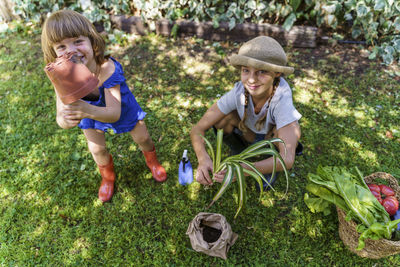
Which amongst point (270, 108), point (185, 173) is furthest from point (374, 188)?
point (185, 173)

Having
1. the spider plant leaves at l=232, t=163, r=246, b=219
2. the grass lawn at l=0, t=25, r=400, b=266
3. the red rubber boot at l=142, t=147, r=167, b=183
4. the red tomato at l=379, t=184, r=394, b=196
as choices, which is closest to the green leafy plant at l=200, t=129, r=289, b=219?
the spider plant leaves at l=232, t=163, r=246, b=219

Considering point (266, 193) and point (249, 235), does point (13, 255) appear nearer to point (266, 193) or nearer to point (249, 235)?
point (249, 235)

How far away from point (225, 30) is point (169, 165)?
3132mm

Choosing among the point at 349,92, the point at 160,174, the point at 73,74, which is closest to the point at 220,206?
the point at 160,174

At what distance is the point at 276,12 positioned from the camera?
4723 mm

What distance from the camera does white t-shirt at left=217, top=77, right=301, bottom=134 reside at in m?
2.13

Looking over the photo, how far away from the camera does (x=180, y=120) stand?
363cm

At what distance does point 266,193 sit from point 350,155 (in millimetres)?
1260

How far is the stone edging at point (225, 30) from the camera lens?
4.66 metres

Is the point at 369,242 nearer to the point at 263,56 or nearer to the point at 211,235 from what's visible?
the point at 211,235

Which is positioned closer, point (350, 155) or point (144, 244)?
point (144, 244)

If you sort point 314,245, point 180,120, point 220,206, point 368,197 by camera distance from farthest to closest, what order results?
point 180,120
point 220,206
point 314,245
point 368,197

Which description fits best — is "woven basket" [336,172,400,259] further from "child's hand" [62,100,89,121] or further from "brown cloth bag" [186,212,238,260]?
"child's hand" [62,100,89,121]

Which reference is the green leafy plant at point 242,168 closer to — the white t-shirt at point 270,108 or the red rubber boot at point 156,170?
the white t-shirt at point 270,108
